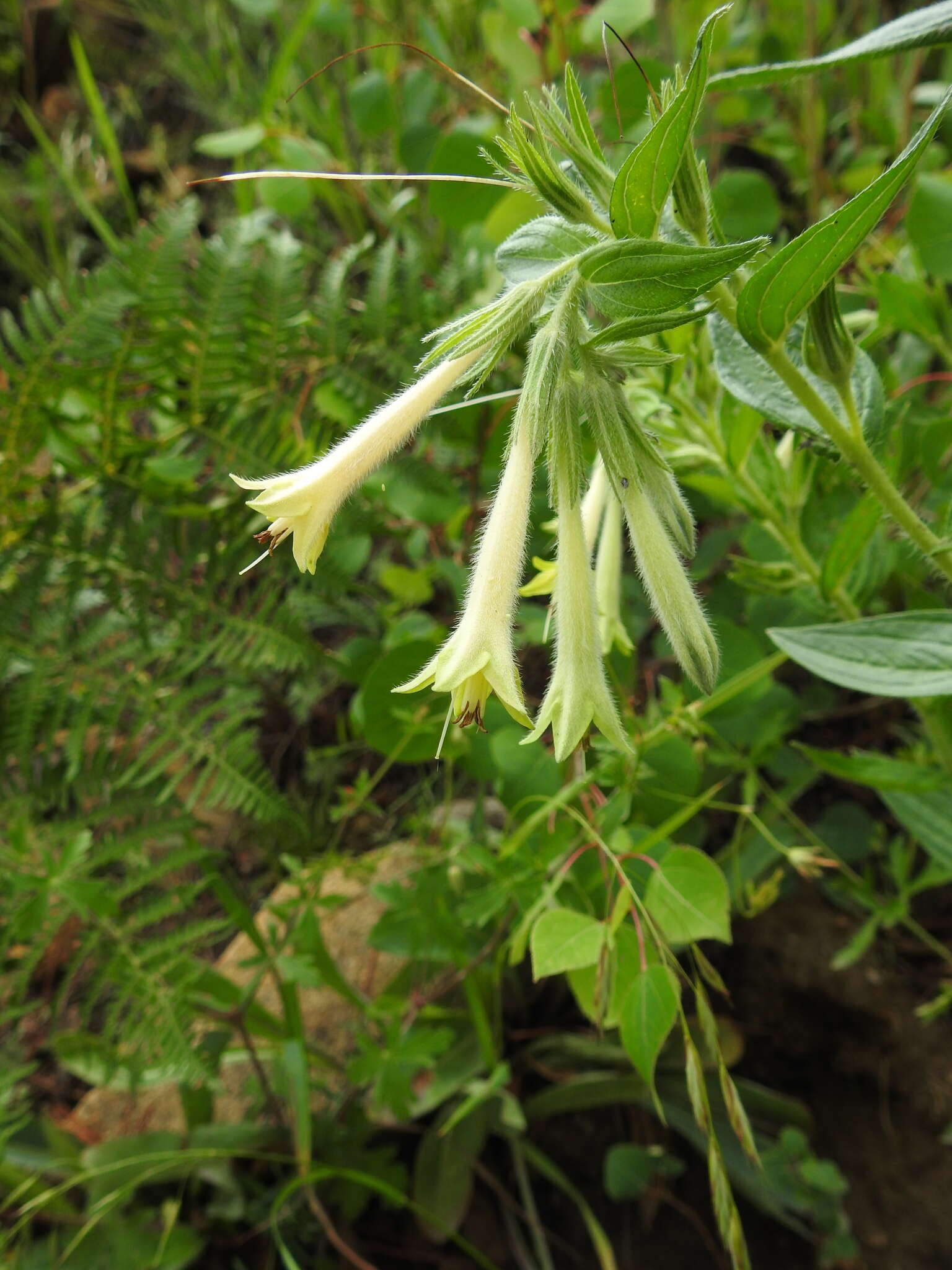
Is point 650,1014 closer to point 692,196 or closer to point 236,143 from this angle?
point 692,196

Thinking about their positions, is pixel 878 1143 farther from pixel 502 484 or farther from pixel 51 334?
pixel 51 334

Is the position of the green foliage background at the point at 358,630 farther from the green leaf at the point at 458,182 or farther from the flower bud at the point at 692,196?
the flower bud at the point at 692,196

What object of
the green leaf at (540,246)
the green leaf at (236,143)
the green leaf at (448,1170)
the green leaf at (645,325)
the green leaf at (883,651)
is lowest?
the green leaf at (448,1170)

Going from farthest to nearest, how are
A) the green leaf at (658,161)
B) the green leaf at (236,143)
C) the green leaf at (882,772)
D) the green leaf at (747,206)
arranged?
the green leaf at (236,143)
the green leaf at (747,206)
the green leaf at (882,772)
the green leaf at (658,161)

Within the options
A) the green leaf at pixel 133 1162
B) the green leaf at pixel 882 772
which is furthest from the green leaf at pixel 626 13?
the green leaf at pixel 133 1162

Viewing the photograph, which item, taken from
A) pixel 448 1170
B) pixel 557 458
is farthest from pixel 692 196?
pixel 448 1170

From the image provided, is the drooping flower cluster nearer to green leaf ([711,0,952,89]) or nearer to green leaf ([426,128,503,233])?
green leaf ([711,0,952,89])
